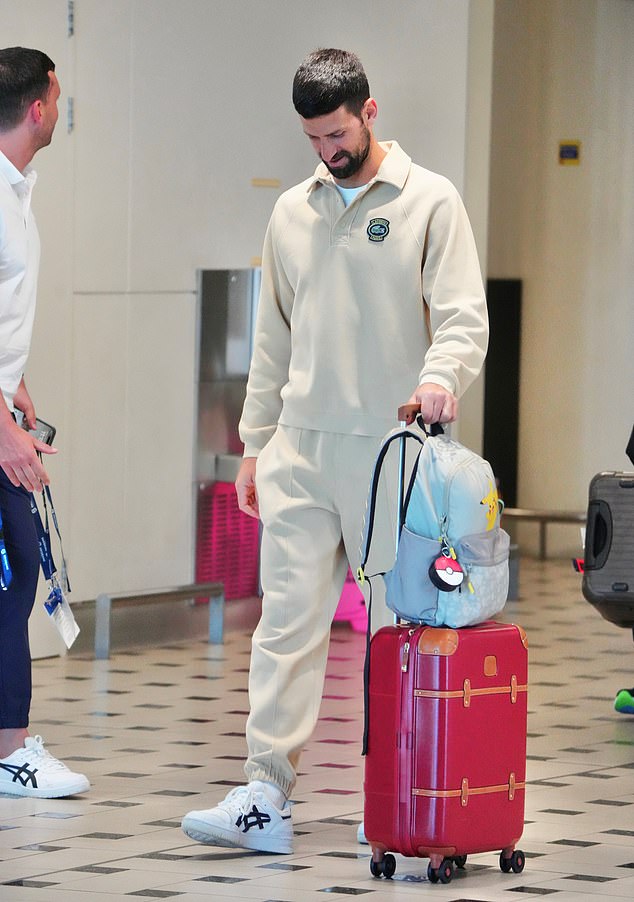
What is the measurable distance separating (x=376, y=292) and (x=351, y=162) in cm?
29

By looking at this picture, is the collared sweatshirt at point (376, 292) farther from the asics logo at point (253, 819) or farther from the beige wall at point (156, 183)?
the beige wall at point (156, 183)

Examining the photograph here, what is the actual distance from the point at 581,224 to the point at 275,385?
27.7 ft

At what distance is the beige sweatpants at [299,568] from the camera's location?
13.6 ft

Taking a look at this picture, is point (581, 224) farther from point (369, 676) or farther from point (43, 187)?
point (369, 676)

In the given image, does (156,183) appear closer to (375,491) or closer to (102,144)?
(102,144)

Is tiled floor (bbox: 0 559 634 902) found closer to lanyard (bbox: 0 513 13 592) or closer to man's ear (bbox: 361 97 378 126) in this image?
lanyard (bbox: 0 513 13 592)

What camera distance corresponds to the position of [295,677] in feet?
13.7

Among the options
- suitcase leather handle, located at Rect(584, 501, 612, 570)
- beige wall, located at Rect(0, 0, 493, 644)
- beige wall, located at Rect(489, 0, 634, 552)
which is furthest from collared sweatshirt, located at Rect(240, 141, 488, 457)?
beige wall, located at Rect(489, 0, 634, 552)

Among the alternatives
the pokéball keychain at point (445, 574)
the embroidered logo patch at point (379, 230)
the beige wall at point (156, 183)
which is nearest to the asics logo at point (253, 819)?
the pokéball keychain at point (445, 574)

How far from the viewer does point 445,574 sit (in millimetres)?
3703

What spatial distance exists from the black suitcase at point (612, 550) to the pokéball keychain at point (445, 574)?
6.95 feet

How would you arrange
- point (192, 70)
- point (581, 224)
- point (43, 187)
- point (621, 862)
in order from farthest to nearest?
point (581, 224) → point (192, 70) → point (43, 187) → point (621, 862)

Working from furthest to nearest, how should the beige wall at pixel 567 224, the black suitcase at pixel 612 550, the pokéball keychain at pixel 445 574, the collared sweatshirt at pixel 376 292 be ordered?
1. the beige wall at pixel 567 224
2. the black suitcase at pixel 612 550
3. the collared sweatshirt at pixel 376 292
4. the pokéball keychain at pixel 445 574

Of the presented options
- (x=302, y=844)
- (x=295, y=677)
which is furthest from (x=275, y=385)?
(x=302, y=844)
